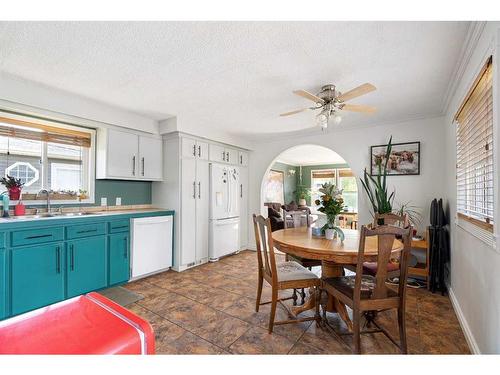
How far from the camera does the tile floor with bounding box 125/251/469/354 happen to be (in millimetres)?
1880

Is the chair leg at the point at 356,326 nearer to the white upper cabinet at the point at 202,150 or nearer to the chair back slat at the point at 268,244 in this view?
the chair back slat at the point at 268,244

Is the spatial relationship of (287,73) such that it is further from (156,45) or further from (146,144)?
(146,144)

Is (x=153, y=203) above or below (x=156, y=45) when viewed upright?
below

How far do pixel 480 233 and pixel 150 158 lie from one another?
151 inches

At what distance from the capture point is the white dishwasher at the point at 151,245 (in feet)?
10.9

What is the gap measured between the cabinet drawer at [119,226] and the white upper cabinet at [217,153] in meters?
1.73

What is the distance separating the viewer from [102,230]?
2988 mm

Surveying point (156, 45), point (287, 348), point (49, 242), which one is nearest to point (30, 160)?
point (49, 242)

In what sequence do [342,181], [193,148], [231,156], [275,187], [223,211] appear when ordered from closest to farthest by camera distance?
[193,148]
[223,211]
[231,156]
[275,187]
[342,181]

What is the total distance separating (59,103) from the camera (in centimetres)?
273

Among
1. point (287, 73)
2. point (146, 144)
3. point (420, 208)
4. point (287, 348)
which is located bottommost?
point (287, 348)

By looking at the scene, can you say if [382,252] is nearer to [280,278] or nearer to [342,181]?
[280,278]

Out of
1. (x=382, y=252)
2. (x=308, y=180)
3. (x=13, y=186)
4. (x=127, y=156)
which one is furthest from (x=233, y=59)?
(x=308, y=180)
